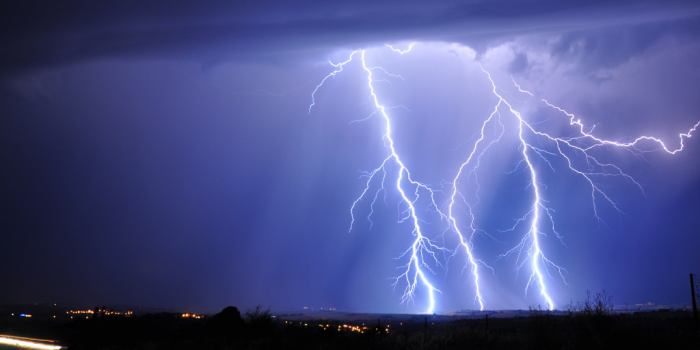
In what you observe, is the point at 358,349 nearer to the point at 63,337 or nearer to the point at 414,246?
the point at 63,337

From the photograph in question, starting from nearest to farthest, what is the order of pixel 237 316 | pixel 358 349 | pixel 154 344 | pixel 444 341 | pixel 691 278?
pixel 358 349
pixel 444 341
pixel 154 344
pixel 691 278
pixel 237 316

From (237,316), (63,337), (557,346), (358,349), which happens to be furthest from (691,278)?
(63,337)

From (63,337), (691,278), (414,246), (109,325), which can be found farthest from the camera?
(414,246)

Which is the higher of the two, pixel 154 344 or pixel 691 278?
pixel 691 278

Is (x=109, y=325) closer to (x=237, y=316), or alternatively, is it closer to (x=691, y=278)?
(x=237, y=316)

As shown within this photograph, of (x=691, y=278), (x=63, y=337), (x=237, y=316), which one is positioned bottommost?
(x=63, y=337)

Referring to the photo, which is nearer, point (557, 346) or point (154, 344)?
point (557, 346)

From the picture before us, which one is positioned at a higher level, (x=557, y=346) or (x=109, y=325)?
(x=557, y=346)

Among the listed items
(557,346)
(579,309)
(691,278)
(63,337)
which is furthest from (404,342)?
(63,337)

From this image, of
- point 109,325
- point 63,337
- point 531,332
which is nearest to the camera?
point 531,332
